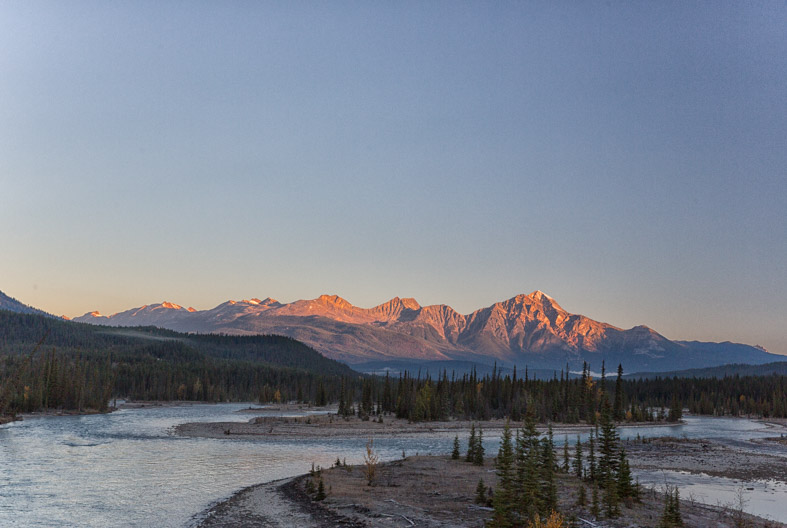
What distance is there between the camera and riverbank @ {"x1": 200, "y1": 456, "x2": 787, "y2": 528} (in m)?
30.6

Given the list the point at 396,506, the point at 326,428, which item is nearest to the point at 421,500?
the point at 396,506

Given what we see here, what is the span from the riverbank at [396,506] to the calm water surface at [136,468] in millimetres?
2951

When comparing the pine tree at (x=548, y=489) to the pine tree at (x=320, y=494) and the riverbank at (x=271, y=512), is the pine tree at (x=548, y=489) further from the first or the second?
the pine tree at (x=320, y=494)

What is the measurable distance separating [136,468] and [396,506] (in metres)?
27.4

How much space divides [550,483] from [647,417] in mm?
131809

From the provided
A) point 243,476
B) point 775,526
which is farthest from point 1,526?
point 775,526

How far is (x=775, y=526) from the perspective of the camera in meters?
30.9

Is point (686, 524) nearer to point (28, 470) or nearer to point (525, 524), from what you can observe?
point (525, 524)

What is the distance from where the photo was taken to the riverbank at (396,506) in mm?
30641

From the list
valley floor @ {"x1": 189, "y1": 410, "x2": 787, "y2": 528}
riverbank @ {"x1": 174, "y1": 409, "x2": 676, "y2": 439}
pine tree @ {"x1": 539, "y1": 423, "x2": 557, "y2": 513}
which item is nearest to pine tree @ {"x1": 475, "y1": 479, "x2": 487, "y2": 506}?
valley floor @ {"x1": 189, "y1": 410, "x2": 787, "y2": 528}

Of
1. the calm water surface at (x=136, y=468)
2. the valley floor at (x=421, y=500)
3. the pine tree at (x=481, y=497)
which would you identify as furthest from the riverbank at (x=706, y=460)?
the pine tree at (x=481, y=497)

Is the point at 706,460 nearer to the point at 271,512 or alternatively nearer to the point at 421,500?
the point at 421,500

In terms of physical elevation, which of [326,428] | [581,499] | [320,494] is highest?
[581,499]

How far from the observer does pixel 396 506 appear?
33406 mm
